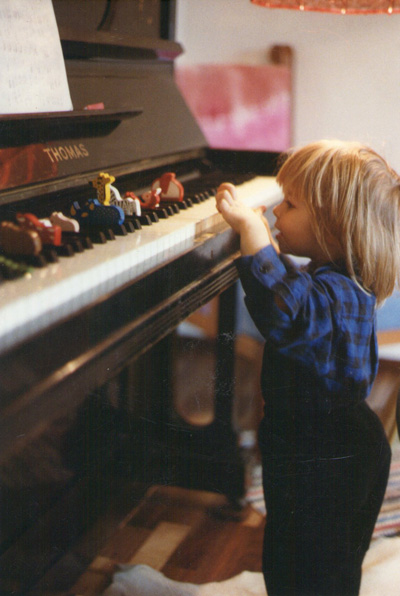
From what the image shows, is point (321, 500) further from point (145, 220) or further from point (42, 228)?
point (42, 228)

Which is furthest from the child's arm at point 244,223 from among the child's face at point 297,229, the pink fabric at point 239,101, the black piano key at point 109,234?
the pink fabric at point 239,101

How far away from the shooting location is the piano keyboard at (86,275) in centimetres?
61

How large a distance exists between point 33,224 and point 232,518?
121 centimetres

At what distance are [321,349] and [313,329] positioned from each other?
0.18 feet

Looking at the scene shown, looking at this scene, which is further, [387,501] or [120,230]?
[387,501]

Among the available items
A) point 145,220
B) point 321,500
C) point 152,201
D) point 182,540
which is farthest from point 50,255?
point 182,540

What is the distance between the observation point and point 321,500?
1.23 metres

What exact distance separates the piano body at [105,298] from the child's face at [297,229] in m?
0.11

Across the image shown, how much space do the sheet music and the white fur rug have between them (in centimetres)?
100

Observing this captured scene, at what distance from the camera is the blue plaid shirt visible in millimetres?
995

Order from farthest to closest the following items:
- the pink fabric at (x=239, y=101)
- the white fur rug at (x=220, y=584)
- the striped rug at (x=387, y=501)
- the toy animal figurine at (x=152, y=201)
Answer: the pink fabric at (x=239, y=101)
the striped rug at (x=387, y=501)
the white fur rug at (x=220, y=584)
the toy animal figurine at (x=152, y=201)

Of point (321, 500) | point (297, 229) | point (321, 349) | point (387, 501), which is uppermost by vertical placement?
point (297, 229)

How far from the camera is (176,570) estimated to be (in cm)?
149

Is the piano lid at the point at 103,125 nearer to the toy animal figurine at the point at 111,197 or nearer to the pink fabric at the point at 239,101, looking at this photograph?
the toy animal figurine at the point at 111,197
